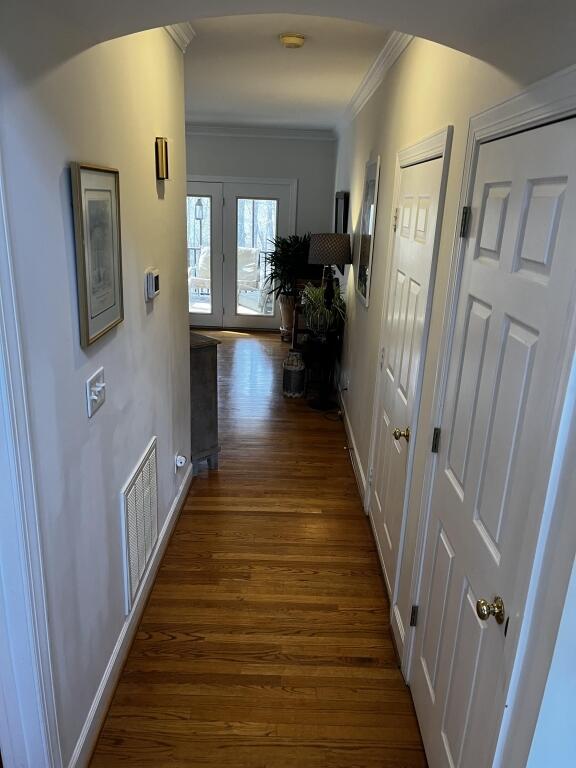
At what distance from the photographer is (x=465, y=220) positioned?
1.64m

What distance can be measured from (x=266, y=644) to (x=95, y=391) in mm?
1349

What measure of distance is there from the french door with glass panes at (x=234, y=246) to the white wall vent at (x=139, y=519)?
4766mm

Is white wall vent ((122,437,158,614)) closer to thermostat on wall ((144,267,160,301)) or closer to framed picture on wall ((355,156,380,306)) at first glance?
thermostat on wall ((144,267,160,301))

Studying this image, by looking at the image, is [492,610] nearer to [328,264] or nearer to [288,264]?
[328,264]

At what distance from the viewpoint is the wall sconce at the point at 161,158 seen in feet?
8.00

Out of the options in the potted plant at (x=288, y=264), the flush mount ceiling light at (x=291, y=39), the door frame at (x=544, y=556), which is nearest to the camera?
the door frame at (x=544, y=556)

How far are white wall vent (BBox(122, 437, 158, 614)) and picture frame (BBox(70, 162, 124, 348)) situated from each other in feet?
2.35

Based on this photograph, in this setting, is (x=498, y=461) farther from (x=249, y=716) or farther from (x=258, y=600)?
(x=258, y=600)

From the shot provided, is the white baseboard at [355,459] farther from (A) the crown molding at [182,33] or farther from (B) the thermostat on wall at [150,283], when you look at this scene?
(A) the crown molding at [182,33]

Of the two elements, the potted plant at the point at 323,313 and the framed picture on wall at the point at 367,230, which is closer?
the framed picture on wall at the point at 367,230

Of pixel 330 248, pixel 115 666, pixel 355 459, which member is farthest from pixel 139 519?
pixel 330 248

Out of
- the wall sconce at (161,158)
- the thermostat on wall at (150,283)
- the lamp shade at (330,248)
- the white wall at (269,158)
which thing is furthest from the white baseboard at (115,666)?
the white wall at (269,158)

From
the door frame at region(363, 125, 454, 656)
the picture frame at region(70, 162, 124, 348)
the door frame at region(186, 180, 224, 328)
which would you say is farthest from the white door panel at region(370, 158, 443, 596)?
the door frame at region(186, 180, 224, 328)

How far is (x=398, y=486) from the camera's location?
2.46 metres
